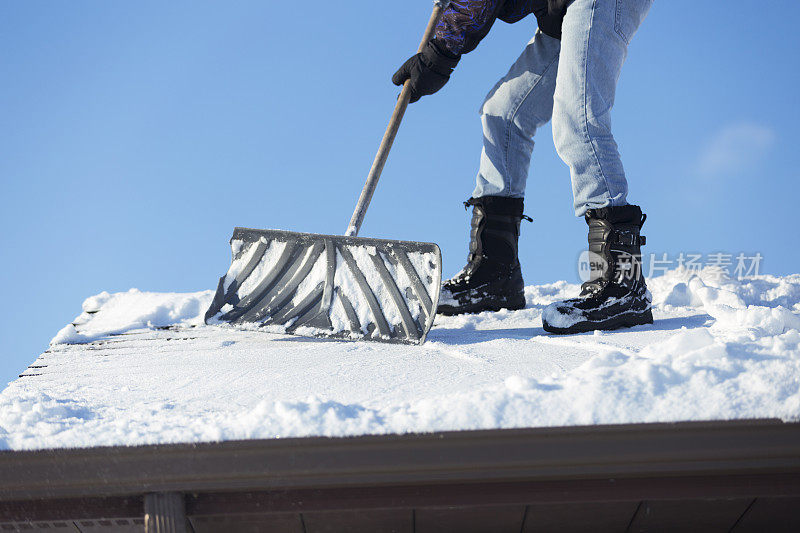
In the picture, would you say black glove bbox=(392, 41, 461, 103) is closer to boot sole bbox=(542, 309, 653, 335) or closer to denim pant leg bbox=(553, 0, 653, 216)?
denim pant leg bbox=(553, 0, 653, 216)

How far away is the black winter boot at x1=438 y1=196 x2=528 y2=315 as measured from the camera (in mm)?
3191

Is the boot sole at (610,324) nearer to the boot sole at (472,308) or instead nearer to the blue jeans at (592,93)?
the blue jeans at (592,93)

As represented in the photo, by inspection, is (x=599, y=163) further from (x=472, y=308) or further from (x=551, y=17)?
(x=472, y=308)

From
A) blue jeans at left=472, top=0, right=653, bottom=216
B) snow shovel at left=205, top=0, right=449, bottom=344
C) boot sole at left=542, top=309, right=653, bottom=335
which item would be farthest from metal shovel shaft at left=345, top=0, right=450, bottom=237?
boot sole at left=542, top=309, right=653, bottom=335

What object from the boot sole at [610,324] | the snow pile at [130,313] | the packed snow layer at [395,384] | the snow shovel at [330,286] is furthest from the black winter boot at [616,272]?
the snow pile at [130,313]

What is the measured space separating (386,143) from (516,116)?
0.67 meters

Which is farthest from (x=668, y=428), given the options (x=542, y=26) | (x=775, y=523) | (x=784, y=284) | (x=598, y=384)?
(x=784, y=284)

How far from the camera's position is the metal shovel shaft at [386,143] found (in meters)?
2.85

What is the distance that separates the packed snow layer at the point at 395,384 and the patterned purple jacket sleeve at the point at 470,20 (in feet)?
4.57

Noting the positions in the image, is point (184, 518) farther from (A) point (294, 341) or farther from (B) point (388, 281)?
(B) point (388, 281)

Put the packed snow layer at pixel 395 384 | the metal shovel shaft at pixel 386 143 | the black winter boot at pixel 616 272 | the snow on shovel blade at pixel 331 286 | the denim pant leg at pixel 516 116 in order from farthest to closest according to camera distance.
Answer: the denim pant leg at pixel 516 116
the metal shovel shaft at pixel 386 143
the black winter boot at pixel 616 272
the snow on shovel blade at pixel 331 286
the packed snow layer at pixel 395 384

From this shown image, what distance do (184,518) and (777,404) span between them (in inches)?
49.7

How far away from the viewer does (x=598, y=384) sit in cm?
135

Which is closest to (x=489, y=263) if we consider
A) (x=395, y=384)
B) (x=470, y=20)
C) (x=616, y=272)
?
(x=616, y=272)
